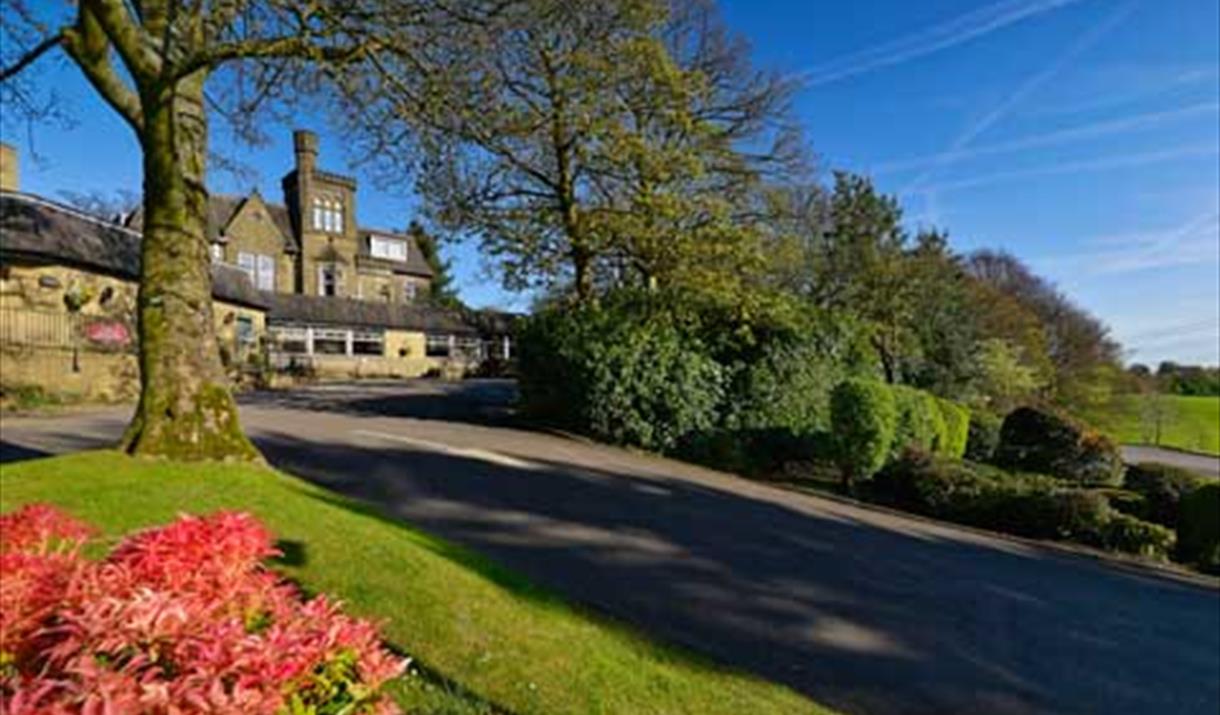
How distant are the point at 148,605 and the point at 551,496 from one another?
7.69 meters

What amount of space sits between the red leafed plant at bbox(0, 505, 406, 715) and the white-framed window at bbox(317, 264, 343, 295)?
40.4 metres

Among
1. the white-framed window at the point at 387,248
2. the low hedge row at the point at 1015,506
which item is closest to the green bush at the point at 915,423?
the low hedge row at the point at 1015,506

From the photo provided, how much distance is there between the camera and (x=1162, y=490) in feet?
45.9

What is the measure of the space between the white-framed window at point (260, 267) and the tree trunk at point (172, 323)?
3166 centimetres

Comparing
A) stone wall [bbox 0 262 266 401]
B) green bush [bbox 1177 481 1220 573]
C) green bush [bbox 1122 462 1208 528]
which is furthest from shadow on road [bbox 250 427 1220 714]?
stone wall [bbox 0 262 266 401]

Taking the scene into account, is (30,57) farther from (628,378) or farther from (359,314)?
(359,314)

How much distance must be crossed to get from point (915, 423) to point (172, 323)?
14740mm

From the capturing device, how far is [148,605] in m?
1.71

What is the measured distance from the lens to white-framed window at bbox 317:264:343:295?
131 feet

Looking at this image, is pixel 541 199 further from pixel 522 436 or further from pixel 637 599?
pixel 637 599

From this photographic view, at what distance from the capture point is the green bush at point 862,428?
13.8m

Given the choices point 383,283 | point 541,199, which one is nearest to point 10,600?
point 541,199

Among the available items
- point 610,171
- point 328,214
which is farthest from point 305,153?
point 610,171

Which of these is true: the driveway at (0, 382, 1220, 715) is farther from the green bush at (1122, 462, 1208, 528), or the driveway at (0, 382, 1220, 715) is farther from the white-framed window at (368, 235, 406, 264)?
the white-framed window at (368, 235, 406, 264)
